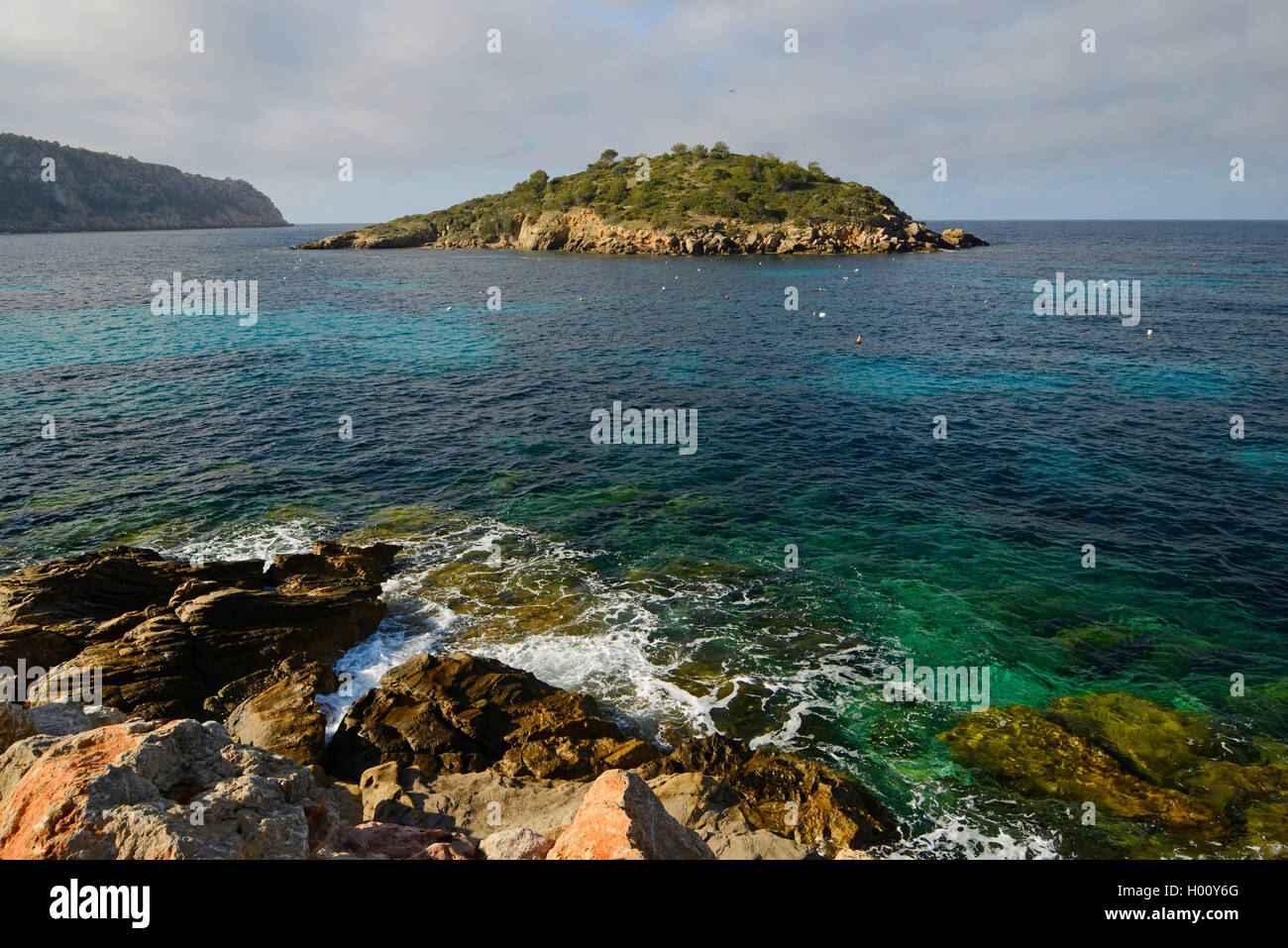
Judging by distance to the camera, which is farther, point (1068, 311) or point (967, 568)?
point (1068, 311)

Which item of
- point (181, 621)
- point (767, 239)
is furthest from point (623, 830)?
point (767, 239)

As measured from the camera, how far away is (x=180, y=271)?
432 ft

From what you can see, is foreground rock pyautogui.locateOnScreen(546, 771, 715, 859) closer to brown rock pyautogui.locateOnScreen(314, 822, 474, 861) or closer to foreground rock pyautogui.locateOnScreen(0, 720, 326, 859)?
brown rock pyautogui.locateOnScreen(314, 822, 474, 861)

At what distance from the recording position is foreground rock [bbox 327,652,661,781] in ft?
57.0

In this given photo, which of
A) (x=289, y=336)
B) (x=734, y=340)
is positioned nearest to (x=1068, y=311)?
(x=734, y=340)

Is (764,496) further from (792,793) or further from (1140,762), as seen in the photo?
(792,793)

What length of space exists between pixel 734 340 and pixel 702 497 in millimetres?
39057

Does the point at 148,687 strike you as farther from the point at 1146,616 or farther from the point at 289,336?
the point at 289,336

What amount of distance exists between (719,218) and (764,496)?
14388 cm

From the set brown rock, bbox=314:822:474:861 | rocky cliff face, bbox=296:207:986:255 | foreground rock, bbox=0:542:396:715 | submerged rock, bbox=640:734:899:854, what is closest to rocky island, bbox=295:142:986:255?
rocky cliff face, bbox=296:207:986:255

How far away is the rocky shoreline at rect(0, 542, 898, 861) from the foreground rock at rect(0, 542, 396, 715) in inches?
2.5

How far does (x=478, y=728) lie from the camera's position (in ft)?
60.3

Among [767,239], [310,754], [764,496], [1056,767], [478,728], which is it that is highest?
[767,239]

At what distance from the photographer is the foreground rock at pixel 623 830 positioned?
9.43 m
